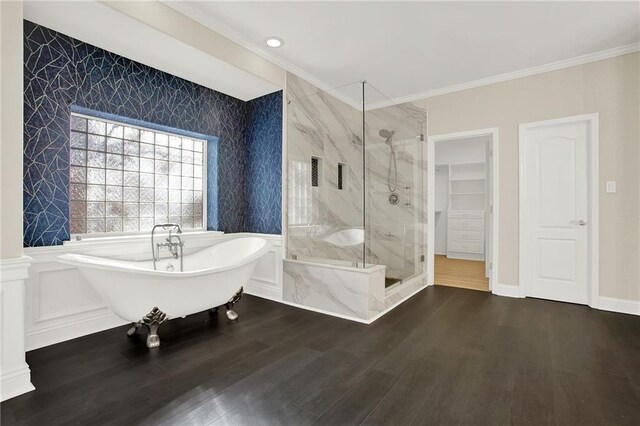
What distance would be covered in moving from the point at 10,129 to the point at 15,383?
1386 mm

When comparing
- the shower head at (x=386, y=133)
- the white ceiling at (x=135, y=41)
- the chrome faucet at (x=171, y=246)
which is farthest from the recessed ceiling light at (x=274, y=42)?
the chrome faucet at (x=171, y=246)

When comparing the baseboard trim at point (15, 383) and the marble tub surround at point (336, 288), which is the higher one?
the marble tub surround at point (336, 288)

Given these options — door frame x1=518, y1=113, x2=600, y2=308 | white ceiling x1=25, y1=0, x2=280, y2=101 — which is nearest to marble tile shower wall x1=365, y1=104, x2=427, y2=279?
white ceiling x1=25, y1=0, x2=280, y2=101

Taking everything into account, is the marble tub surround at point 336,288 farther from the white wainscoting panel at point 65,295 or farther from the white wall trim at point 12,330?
the white wall trim at point 12,330

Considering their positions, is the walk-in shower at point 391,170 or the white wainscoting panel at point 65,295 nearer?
the white wainscoting panel at point 65,295

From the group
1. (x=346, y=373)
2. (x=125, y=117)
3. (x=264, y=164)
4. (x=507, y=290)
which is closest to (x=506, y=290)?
(x=507, y=290)

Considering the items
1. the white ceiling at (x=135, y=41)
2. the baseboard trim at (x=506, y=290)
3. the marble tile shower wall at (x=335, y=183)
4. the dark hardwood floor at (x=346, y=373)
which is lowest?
the dark hardwood floor at (x=346, y=373)

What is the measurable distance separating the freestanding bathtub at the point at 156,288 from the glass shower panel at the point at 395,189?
138cm

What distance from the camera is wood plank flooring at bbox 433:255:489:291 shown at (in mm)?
4262

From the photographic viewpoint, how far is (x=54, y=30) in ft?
7.75

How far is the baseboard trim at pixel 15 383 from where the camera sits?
5.37ft

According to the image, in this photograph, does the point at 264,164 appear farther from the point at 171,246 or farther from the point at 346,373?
the point at 346,373

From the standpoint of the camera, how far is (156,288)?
220 centimetres

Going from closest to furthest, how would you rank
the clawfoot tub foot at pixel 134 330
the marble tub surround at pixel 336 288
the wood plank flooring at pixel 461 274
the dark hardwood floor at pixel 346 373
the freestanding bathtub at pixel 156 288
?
the dark hardwood floor at pixel 346 373 < the freestanding bathtub at pixel 156 288 < the clawfoot tub foot at pixel 134 330 < the marble tub surround at pixel 336 288 < the wood plank flooring at pixel 461 274
